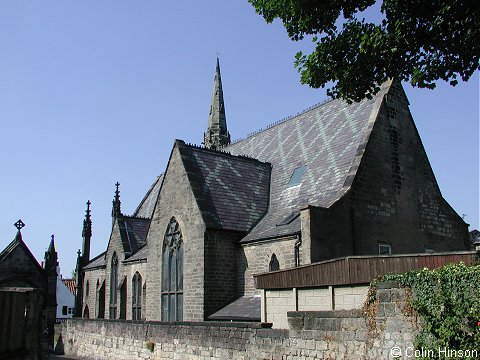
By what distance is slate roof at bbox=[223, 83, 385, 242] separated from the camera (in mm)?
20938

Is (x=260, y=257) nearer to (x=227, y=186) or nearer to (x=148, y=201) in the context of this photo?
(x=227, y=186)

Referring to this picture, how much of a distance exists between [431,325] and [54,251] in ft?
96.4

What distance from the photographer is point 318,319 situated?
10805mm

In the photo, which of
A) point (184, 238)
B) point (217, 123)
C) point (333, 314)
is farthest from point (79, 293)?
point (333, 314)

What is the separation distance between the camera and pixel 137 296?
3002cm

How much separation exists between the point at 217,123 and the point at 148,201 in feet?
48.2

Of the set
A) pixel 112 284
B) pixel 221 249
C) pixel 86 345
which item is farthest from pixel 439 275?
pixel 112 284

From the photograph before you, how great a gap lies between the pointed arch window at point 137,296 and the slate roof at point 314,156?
9.85 metres

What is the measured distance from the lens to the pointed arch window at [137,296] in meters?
29.8

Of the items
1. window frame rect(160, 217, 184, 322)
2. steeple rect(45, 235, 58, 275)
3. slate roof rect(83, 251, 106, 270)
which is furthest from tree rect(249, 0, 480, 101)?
slate roof rect(83, 251, 106, 270)

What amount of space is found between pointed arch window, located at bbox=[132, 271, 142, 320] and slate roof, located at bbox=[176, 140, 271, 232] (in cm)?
885

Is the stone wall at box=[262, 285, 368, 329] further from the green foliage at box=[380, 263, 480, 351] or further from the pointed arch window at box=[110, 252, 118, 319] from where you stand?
the pointed arch window at box=[110, 252, 118, 319]

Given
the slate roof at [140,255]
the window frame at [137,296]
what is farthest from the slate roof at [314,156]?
the window frame at [137,296]

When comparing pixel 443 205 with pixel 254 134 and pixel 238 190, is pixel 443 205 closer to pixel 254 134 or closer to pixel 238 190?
pixel 238 190
